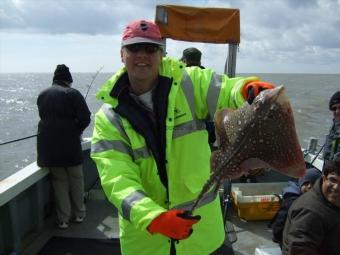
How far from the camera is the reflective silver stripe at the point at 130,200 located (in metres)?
2.30

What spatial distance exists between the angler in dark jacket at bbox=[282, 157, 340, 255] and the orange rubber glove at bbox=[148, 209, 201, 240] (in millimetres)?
1168

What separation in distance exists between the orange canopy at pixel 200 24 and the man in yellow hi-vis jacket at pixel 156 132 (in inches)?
127

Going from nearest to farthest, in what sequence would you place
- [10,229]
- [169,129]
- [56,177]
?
[169,129]
[10,229]
[56,177]

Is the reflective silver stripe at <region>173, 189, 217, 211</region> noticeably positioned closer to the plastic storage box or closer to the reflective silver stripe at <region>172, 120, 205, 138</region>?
the reflective silver stripe at <region>172, 120, 205, 138</region>

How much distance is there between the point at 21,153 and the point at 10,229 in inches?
712

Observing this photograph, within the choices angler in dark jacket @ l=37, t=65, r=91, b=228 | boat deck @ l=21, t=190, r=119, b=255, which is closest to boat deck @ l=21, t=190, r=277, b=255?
boat deck @ l=21, t=190, r=119, b=255

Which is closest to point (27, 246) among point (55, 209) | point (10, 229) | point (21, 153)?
point (10, 229)

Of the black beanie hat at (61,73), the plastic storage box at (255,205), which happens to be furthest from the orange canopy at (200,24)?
the plastic storage box at (255,205)

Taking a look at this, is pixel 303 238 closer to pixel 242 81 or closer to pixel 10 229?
pixel 242 81

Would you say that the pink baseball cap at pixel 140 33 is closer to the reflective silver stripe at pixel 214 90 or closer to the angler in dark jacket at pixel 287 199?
the reflective silver stripe at pixel 214 90

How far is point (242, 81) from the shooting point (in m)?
2.33

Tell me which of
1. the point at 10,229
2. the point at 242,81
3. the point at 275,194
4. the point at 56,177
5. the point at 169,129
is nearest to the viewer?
the point at 242,81

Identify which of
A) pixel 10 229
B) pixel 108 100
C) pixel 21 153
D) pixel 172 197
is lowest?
pixel 21 153

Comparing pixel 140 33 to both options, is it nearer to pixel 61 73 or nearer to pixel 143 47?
pixel 143 47
